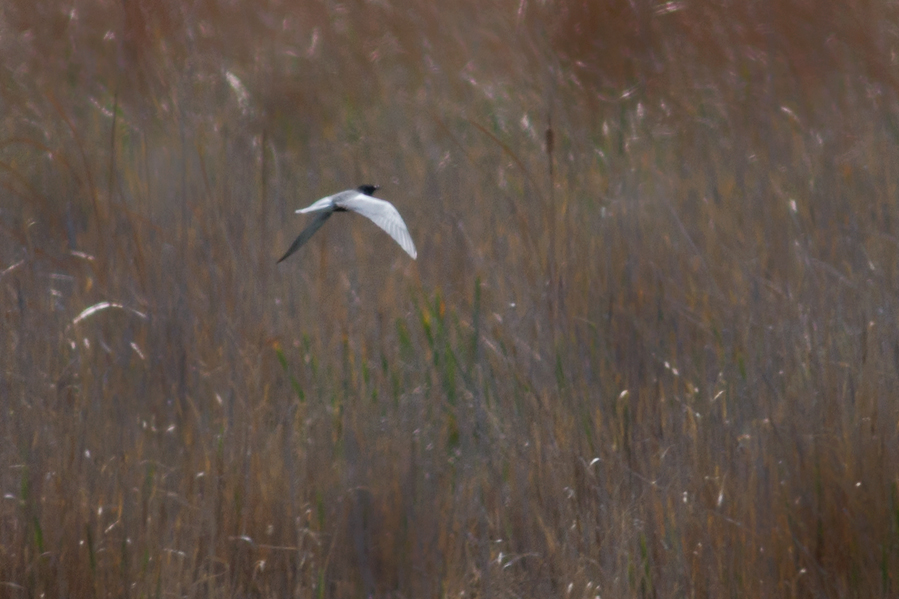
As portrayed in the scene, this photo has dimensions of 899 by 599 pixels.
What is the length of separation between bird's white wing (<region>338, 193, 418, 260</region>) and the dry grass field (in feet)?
0.89

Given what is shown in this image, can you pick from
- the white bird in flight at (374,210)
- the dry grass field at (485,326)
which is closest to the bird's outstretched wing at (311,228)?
the white bird in flight at (374,210)

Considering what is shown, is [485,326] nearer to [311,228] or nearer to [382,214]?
[311,228]

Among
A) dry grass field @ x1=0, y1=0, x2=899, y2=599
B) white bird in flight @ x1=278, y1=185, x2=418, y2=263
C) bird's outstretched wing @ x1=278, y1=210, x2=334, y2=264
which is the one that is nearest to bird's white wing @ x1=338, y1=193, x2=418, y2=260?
white bird in flight @ x1=278, y1=185, x2=418, y2=263

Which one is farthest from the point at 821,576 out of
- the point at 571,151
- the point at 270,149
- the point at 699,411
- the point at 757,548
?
the point at 270,149

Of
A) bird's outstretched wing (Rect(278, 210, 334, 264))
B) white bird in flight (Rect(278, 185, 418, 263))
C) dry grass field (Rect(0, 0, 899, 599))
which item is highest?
white bird in flight (Rect(278, 185, 418, 263))

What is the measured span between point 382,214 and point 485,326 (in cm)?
56

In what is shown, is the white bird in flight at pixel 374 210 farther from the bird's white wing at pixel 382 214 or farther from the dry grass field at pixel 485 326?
the dry grass field at pixel 485 326

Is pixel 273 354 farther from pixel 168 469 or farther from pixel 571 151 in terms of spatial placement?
pixel 571 151

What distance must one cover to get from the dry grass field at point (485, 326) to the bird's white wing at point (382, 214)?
0.27 m

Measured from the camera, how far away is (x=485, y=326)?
7.06 ft

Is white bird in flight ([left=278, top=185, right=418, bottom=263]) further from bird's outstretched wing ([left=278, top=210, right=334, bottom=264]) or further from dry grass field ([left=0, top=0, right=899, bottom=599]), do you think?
dry grass field ([left=0, top=0, right=899, bottom=599])

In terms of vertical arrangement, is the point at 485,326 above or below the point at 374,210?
below

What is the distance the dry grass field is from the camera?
5.04 feet

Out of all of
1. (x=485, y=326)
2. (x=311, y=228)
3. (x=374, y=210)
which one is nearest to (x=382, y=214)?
(x=374, y=210)
